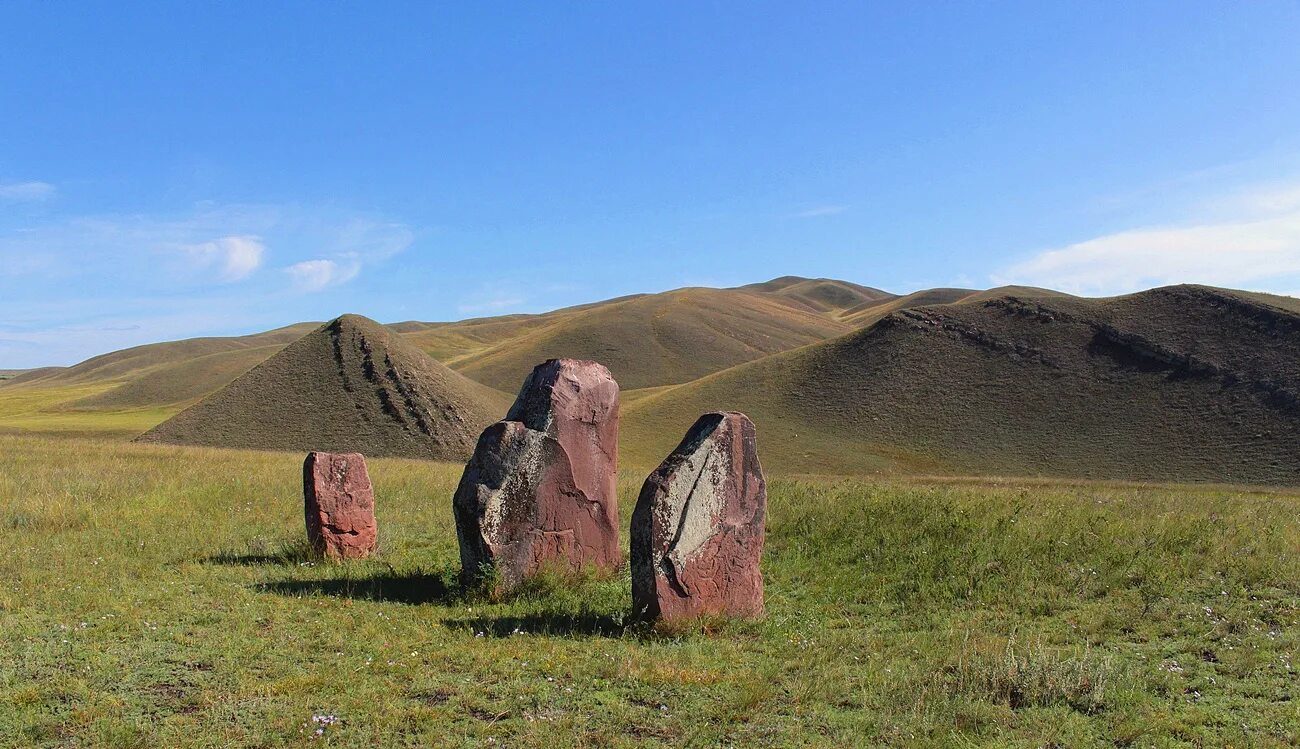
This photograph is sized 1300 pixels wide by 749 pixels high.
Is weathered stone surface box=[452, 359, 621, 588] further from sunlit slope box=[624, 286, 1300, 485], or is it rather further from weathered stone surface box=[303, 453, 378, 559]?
sunlit slope box=[624, 286, 1300, 485]

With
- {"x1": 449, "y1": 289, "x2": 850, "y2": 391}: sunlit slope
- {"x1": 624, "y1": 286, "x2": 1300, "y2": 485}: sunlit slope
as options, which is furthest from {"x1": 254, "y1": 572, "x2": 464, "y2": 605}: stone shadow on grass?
{"x1": 449, "y1": 289, "x2": 850, "y2": 391}: sunlit slope

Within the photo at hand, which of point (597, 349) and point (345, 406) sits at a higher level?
point (597, 349)

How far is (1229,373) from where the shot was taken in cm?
5962

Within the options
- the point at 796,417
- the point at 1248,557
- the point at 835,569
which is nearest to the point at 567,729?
the point at 835,569

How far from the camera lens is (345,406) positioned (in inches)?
2079

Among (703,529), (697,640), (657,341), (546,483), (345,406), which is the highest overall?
(657,341)

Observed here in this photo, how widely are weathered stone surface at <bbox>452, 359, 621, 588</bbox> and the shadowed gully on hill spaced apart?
38.0 metres

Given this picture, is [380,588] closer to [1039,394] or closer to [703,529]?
[703,529]

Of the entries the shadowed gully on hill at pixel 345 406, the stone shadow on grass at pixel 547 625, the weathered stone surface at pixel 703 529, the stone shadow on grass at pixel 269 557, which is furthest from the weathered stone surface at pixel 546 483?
the shadowed gully on hill at pixel 345 406

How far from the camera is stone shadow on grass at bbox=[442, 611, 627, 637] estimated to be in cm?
852

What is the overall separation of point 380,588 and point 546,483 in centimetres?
234

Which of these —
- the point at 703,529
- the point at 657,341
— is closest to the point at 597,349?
the point at 657,341

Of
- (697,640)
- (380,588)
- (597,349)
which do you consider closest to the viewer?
(697,640)

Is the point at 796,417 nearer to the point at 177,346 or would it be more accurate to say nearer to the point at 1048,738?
the point at 1048,738
